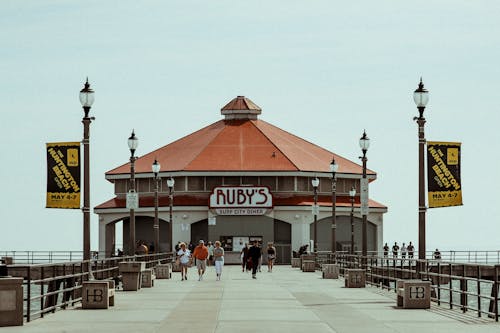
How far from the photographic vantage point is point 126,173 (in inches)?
3861

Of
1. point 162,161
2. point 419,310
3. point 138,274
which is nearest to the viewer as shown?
point 419,310

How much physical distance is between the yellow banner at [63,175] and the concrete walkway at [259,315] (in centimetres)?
318

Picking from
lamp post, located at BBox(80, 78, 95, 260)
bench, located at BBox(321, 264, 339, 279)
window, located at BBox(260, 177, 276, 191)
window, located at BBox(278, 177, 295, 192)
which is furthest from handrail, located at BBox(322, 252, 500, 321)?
window, located at BBox(260, 177, 276, 191)

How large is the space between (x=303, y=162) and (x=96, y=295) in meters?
70.9

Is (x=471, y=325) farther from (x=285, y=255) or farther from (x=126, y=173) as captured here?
(x=126, y=173)

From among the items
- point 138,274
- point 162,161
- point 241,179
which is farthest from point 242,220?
point 138,274

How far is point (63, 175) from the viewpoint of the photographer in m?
31.3

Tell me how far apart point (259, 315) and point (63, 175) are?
886 centimetres

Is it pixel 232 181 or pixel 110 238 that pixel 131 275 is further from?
pixel 110 238

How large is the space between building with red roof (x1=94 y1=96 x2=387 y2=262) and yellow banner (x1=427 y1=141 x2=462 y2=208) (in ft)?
195

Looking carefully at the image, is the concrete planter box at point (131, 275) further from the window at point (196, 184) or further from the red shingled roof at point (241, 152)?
the window at point (196, 184)

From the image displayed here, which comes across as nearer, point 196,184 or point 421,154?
point 421,154

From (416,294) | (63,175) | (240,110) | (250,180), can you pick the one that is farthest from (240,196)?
(416,294)

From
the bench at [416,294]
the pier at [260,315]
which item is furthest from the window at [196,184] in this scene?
the bench at [416,294]
